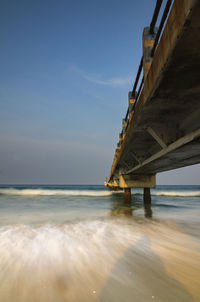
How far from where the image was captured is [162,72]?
105 inches

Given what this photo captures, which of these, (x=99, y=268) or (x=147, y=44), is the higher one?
(x=147, y=44)

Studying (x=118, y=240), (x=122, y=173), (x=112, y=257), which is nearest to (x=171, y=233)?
(x=118, y=240)

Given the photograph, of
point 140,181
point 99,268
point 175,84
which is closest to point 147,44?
point 175,84

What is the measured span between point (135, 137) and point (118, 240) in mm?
3255

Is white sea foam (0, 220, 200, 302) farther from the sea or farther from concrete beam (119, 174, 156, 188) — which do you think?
concrete beam (119, 174, 156, 188)

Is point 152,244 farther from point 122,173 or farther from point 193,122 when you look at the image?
point 122,173

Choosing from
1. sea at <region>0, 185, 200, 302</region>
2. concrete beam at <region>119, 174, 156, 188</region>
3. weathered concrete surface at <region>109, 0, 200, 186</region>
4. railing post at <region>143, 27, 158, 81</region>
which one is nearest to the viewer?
weathered concrete surface at <region>109, 0, 200, 186</region>

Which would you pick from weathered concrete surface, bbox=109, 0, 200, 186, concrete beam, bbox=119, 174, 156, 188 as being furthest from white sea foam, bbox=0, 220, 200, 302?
concrete beam, bbox=119, 174, 156, 188

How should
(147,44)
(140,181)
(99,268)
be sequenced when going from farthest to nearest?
(140,181), (147,44), (99,268)

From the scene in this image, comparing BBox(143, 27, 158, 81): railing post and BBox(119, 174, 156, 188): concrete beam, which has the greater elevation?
BBox(143, 27, 158, 81): railing post

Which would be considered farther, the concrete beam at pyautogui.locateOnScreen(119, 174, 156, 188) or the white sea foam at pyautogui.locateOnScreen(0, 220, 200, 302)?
the concrete beam at pyautogui.locateOnScreen(119, 174, 156, 188)

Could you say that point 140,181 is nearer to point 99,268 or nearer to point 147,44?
point 99,268

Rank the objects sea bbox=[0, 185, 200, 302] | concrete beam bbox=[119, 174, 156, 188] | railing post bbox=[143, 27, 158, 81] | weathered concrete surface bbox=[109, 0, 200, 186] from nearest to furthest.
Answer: weathered concrete surface bbox=[109, 0, 200, 186] < sea bbox=[0, 185, 200, 302] < railing post bbox=[143, 27, 158, 81] < concrete beam bbox=[119, 174, 156, 188]

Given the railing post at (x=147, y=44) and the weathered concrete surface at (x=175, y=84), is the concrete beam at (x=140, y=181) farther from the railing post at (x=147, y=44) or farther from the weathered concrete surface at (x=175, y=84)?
the railing post at (x=147, y=44)
